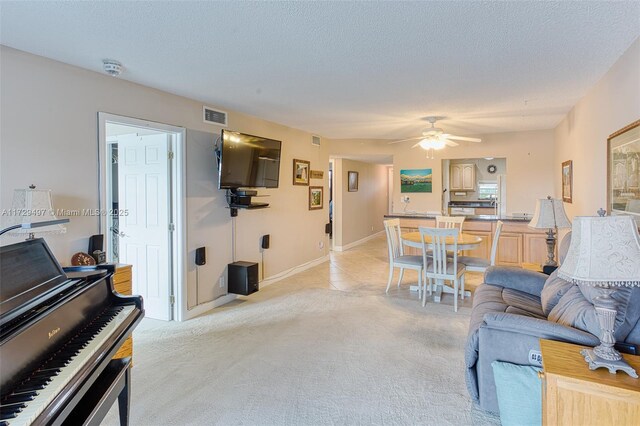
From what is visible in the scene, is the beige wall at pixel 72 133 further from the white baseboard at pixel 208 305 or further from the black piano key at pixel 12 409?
the black piano key at pixel 12 409

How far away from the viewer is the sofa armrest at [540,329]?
69.4 inches

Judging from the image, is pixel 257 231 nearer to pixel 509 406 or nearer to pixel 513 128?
pixel 509 406

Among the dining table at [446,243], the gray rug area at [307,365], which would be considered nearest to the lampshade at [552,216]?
the dining table at [446,243]

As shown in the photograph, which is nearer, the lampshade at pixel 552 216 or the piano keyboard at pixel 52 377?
the piano keyboard at pixel 52 377

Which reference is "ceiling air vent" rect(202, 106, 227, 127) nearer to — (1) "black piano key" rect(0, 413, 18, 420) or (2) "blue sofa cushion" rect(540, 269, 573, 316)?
(1) "black piano key" rect(0, 413, 18, 420)

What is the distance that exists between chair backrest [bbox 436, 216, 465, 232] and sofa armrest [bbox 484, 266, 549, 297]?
6.57ft

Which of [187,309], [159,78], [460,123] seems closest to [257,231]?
[187,309]

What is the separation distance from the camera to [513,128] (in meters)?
5.80

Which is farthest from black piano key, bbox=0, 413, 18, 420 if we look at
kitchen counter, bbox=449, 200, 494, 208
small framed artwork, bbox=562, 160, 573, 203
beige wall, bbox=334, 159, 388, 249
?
kitchen counter, bbox=449, 200, 494, 208

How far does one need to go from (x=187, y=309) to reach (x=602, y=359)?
3.55 meters

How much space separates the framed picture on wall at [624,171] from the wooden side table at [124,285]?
3.67 meters

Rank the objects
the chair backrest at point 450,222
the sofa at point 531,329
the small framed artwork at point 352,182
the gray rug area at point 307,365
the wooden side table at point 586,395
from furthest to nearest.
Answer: the small framed artwork at point 352,182 < the chair backrest at point 450,222 < the gray rug area at point 307,365 < the sofa at point 531,329 < the wooden side table at point 586,395

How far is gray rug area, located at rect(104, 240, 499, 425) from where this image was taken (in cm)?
217

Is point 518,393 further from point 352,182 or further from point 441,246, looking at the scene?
point 352,182
